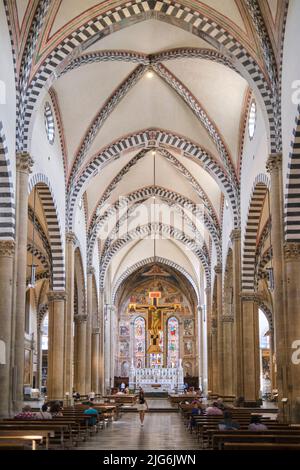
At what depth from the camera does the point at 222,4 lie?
19.0 m

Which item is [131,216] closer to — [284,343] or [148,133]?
[148,133]

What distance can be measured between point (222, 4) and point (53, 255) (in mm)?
11837

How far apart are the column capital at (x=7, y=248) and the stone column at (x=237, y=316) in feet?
36.2

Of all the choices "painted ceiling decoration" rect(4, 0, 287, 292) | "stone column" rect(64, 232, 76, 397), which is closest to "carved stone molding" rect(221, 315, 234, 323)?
"painted ceiling decoration" rect(4, 0, 287, 292)

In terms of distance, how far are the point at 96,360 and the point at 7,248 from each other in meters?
23.0

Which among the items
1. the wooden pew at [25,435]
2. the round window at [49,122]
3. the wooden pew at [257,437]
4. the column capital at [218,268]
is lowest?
the wooden pew at [257,437]

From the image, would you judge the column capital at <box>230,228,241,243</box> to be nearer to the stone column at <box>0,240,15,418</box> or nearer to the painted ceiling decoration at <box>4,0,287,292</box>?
the painted ceiling decoration at <box>4,0,287,292</box>

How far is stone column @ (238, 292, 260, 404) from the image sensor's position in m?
25.3

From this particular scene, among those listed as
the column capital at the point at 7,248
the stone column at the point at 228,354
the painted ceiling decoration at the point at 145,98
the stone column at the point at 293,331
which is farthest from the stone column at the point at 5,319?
the stone column at the point at 228,354

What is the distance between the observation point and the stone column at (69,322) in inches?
1015

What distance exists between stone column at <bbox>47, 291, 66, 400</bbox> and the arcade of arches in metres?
0.06

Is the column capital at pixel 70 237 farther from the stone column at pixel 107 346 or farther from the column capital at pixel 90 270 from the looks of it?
the stone column at pixel 107 346

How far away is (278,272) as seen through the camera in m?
17.8
